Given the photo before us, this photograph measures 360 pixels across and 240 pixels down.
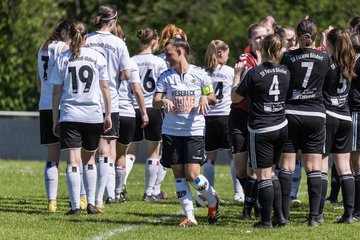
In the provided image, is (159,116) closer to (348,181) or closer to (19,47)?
(348,181)

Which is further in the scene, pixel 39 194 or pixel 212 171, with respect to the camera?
pixel 39 194

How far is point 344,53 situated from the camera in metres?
11.1

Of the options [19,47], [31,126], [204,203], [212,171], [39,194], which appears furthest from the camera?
[19,47]

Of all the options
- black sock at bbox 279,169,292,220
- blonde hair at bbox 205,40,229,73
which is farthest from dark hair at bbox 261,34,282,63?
blonde hair at bbox 205,40,229,73

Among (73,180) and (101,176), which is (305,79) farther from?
(101,176)

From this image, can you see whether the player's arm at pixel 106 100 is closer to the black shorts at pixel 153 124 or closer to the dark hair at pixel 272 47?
the dark hair at pixel 272 47

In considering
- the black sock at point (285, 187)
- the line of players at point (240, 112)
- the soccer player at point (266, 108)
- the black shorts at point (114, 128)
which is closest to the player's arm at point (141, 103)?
the line of players at point (240, 112)

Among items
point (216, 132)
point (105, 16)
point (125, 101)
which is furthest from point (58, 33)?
point (216, 132)

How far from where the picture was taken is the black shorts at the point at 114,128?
12711mm

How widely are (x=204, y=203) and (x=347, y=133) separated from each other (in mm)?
2428

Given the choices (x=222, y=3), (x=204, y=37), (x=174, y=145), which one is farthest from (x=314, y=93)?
(x=222, y=3)

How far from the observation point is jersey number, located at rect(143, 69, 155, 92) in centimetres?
1409

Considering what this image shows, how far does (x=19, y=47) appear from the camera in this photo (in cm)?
2706

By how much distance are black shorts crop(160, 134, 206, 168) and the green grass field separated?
719 mm
